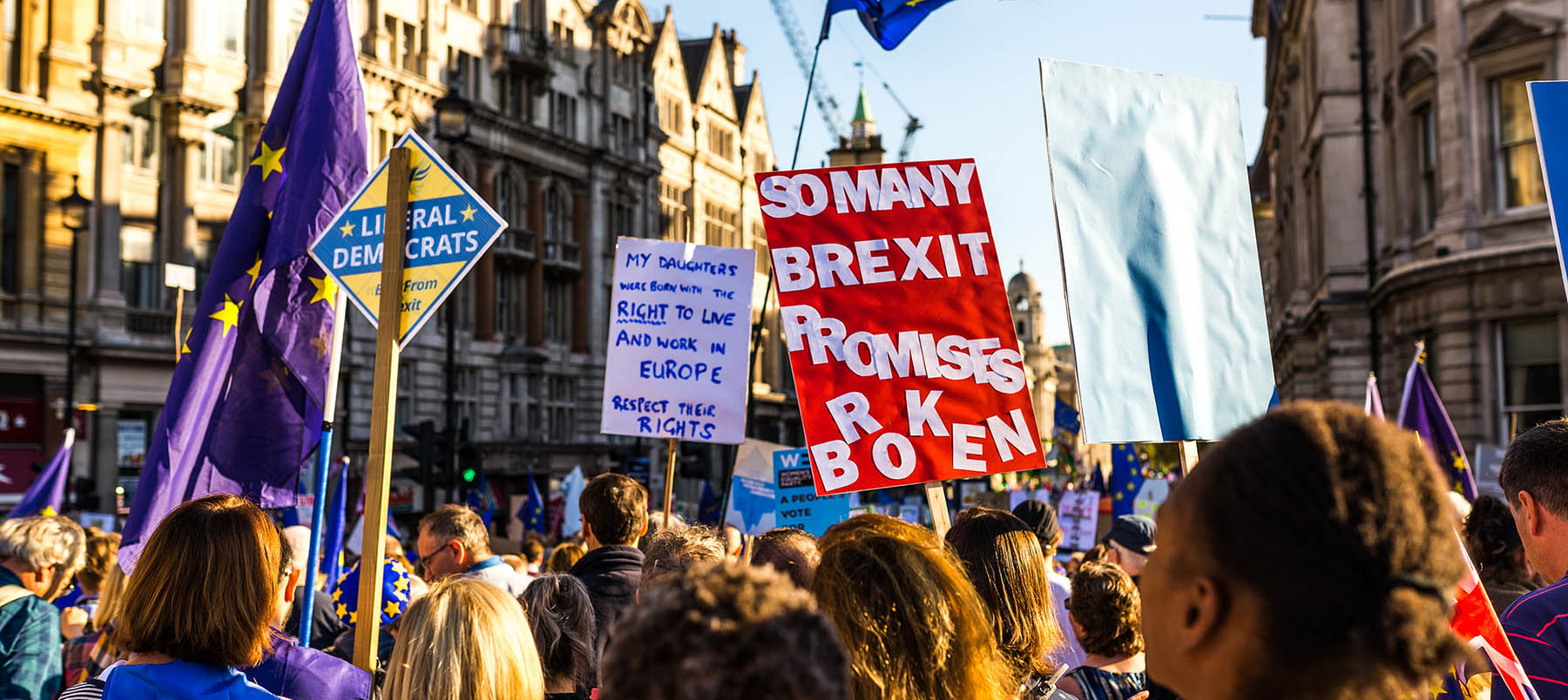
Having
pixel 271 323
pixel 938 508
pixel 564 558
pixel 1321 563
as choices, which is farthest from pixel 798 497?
pixel 1321 563

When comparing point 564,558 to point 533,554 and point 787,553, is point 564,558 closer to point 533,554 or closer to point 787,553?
point 787,553

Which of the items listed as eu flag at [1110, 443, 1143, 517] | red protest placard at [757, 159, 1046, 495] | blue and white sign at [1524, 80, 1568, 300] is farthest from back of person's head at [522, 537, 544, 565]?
eu flag at [1110, 443, 1143, 517]

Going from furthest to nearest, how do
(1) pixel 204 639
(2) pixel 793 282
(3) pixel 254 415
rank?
(3) pixel 254 415
(2) pixel 793 282
(1) pixel 204 639

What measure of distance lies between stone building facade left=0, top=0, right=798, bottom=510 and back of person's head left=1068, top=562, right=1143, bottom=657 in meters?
22.7

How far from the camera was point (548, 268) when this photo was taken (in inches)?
1751

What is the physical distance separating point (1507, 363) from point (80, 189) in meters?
27.6

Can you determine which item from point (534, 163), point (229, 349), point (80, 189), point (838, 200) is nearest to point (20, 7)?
point (80, 189)

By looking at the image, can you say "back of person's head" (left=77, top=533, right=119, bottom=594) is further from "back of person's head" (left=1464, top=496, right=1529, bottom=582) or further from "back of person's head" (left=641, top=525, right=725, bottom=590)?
"back of person's head" (left=1464, top=496, right=1529, bottom=582)

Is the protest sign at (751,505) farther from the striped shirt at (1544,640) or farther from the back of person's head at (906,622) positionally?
the back of person's head at (906,622)

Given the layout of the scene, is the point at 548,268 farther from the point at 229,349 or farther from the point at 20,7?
the point at 229,349

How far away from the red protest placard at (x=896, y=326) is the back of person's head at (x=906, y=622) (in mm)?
2047

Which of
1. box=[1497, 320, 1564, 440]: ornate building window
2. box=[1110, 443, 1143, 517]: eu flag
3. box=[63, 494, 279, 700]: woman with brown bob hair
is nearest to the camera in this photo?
box=[63, 494, 279, 700]: woman with brown bob hair

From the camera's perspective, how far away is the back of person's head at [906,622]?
2730 mm

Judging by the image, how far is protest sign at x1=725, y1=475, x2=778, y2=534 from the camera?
10.7 m
